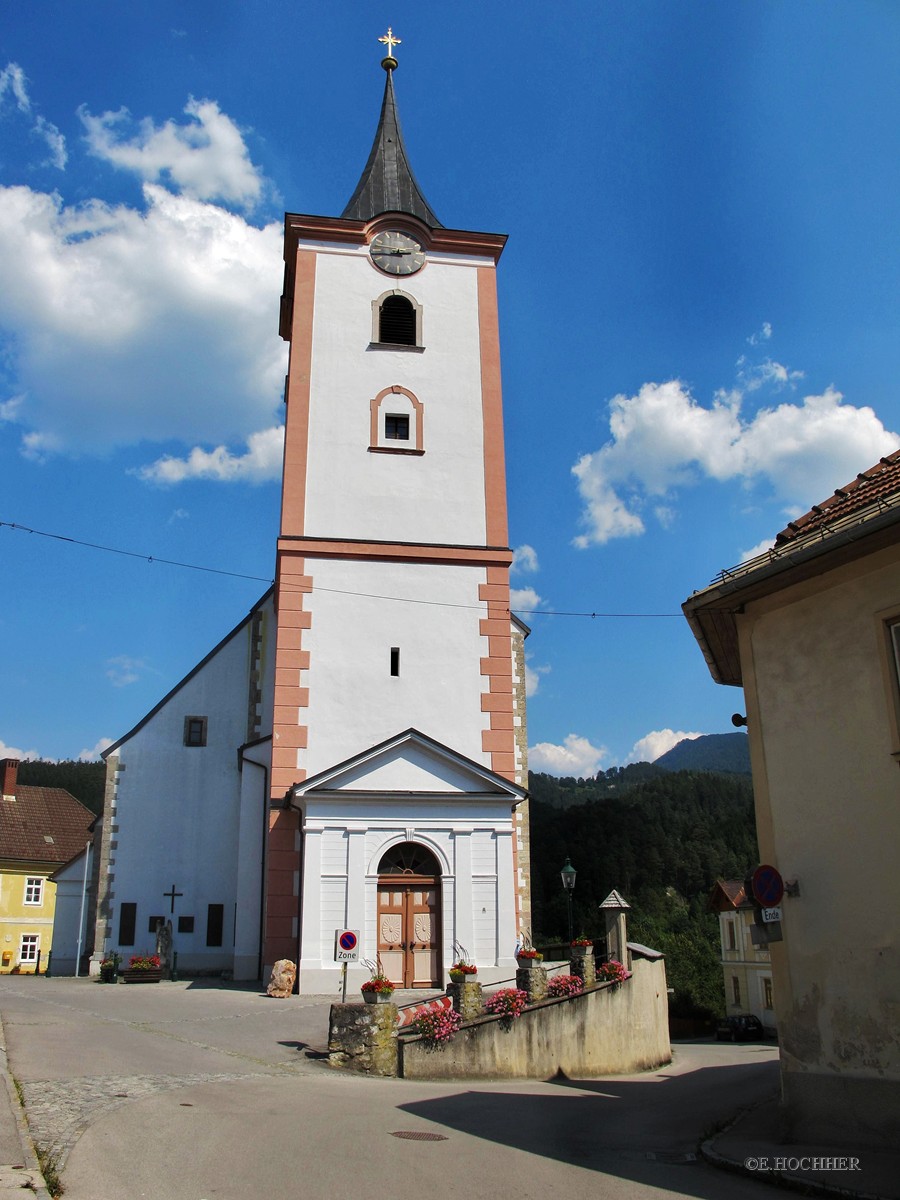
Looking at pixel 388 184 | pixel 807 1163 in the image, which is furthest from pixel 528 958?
pixel 388 184

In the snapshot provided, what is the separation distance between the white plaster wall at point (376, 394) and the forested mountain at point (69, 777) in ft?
268

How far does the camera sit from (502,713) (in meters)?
25.2

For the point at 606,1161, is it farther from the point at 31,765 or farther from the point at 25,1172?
the point at 31,765

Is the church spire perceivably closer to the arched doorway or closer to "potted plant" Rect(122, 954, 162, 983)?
the arched doorway

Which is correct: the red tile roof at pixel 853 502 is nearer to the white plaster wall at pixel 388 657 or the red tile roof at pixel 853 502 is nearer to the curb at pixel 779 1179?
the curb at pixel 779 1179

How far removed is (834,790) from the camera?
35.6 feet

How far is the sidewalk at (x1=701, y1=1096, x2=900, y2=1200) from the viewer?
8.10m

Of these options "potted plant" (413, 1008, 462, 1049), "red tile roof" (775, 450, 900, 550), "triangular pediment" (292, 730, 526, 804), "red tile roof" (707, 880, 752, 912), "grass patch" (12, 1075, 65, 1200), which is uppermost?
"red tile roof" (775, 450, 900, 550)

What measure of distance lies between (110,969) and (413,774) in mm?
10122

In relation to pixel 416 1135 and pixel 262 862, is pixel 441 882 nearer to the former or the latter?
pixel 262 862

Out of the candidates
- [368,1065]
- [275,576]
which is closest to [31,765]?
[275,576]

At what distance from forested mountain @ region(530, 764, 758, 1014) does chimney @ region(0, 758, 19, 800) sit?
35.6 meters

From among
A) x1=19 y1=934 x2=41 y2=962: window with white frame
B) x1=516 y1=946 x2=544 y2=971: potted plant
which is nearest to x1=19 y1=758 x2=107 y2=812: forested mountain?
x1=19 y1=934 x2=41 y2=962: window with white frame

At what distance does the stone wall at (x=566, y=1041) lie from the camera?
49.0 ft
